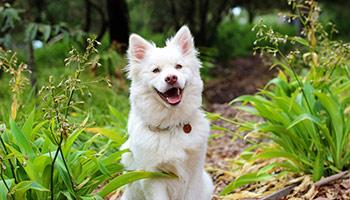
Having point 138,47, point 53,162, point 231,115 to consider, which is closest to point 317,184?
point 138,47

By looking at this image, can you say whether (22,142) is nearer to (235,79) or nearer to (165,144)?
(165,144)

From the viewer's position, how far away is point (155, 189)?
3186 millimetres

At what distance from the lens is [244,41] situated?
1387 cm

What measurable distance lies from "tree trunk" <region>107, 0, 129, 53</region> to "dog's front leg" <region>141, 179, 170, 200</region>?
7237mm

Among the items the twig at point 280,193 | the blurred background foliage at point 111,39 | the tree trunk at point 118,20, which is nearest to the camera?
the twig at point 280,193

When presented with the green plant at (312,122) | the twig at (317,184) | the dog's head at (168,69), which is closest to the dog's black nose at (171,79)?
the dog's head at (168,69)

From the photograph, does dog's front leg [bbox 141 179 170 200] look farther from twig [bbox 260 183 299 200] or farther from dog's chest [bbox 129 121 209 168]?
twig [bbox 260 183 299 200]

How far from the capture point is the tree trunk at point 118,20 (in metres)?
10.3

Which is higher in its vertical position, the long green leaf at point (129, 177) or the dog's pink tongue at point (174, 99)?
the dog's pink tongue at point (174, 99)

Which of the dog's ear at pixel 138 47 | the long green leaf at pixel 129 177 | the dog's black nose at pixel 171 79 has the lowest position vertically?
the long green leaf at pixel 129 177

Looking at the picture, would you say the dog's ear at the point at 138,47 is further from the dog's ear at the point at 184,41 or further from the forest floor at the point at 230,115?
the forest floor at the point at 230,115

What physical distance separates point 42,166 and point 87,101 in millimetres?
3485

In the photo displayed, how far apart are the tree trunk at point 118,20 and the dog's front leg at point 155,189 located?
23.7 ft

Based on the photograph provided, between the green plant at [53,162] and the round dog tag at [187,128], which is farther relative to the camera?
the round dog tag at [187,128]
